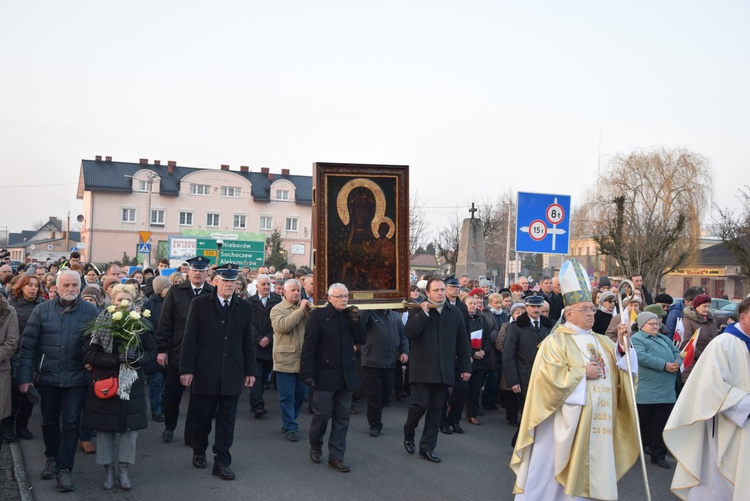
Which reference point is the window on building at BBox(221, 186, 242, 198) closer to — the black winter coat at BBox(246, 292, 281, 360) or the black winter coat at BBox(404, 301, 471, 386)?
the black winter coat at BBox(246, 292, 281, 360)

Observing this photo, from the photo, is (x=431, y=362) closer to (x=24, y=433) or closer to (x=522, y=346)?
(x=522, y=346)

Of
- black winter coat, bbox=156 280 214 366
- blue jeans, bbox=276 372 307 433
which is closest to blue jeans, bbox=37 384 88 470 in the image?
black winter coat, bbox=156 280 214 366

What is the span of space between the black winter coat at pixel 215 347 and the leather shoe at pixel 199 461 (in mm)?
744

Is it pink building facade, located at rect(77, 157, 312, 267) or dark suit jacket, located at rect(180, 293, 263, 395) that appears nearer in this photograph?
dark suit jacket, located at rect(180, 293, 263, 395)

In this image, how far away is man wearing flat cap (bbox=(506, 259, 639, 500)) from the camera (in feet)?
21.6

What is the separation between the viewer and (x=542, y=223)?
1173cm

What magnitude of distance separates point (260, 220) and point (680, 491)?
68.2m

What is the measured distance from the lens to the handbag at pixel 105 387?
24.5 feet

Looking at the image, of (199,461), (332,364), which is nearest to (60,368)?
(199,461)

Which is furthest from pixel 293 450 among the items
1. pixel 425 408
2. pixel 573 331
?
pixel 573 331

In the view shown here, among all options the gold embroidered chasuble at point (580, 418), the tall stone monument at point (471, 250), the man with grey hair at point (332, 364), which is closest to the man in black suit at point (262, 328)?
the man with grey hair at point (332, 364)

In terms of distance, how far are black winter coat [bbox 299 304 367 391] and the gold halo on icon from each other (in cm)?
106

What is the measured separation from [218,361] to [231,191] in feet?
→ 214

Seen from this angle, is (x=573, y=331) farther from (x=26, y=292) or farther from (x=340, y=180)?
(x=26, y=292)
